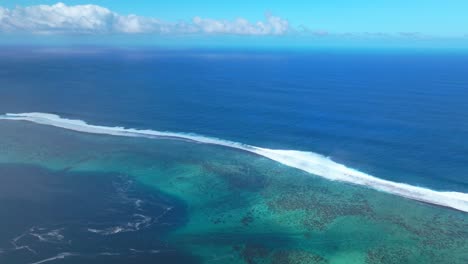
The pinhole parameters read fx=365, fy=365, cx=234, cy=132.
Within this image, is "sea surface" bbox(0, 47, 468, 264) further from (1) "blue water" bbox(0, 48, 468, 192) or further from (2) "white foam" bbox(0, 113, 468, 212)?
(1) "blue water" bbox(0, 48, 468, 192)

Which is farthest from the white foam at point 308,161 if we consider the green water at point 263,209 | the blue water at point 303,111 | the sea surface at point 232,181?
the blue water at point 303,111

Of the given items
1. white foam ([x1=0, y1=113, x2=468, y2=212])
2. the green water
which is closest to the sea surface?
the green water

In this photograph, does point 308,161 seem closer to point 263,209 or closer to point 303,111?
point 263,209

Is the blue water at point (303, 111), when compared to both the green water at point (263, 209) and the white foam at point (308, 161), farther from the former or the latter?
the green water at point (263, 209)

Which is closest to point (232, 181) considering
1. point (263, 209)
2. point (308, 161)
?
point (263, 209)

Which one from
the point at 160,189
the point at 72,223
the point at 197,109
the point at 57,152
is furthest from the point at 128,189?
the point at 197,109

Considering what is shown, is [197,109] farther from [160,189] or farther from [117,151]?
[160,189]
